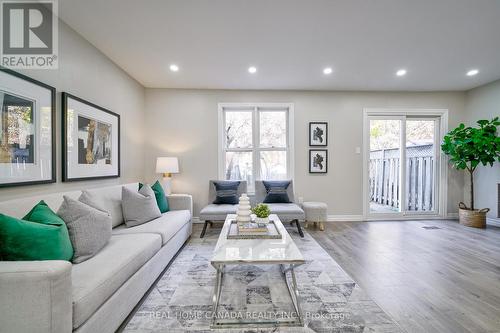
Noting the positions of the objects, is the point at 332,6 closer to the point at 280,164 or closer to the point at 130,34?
the point at 130,34

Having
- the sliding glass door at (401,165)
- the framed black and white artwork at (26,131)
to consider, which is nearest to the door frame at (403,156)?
the sliding glass door at (401,165)

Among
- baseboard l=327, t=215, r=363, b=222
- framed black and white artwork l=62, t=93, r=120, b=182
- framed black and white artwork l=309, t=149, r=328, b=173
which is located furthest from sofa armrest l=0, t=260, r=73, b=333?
baseboard l=327, t=215, r=363, b=222

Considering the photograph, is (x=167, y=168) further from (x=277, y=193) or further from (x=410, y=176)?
(x=410, y=176)

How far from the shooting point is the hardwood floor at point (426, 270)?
167 centimetres

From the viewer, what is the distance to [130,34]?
255 cm

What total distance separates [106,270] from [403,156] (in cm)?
514

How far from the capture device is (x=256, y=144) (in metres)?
4.42

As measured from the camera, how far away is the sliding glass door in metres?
4.51

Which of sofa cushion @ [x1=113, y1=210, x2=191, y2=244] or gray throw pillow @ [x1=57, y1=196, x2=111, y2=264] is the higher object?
gray throw pillow @ [x1=57, y1=196, x2=111, y2=264]

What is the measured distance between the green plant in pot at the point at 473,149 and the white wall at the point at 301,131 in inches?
20.4

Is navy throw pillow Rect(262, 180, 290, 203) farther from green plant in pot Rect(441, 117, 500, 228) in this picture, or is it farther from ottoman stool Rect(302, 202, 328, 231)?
green plant in pot Rect(441, 117, 500, 228)

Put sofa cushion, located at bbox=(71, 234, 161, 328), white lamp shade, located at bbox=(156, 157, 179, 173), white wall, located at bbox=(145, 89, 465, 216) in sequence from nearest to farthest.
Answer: sofa cushion, located at bbox=(71, 234, 161, 328) → white lamp shade, located at bbox=(156, 157, 179, 173) → white wall, located at bbox=(145, 89, 465, 216)

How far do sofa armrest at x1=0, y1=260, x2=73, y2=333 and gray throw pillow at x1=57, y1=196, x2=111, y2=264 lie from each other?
53 centimetres

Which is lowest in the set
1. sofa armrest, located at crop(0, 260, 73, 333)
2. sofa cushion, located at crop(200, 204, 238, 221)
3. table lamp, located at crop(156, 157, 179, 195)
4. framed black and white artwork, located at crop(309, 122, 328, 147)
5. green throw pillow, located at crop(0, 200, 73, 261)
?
sofa cushion, located at crop(200, 204, 238, 221)
